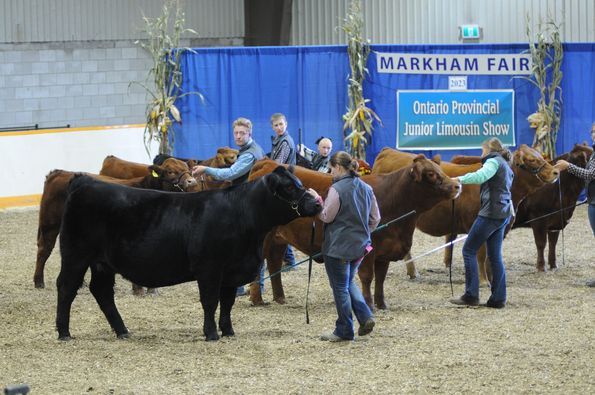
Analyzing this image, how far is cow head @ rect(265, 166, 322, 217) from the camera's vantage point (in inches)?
338

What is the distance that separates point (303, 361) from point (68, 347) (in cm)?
198

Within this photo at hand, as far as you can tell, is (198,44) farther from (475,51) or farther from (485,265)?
(485,265)

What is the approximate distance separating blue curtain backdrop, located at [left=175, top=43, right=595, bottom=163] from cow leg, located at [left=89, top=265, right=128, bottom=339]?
8.09m

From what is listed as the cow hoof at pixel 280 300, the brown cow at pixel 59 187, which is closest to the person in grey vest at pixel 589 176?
the cow hoof at pixel 280 300

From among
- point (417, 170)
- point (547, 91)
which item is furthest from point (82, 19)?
point (417, 170)

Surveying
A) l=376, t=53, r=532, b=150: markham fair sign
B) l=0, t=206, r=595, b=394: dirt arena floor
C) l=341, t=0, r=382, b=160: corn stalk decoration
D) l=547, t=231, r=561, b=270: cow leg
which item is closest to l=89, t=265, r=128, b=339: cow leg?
l=0, t=206, r=595, b=394: dirt arena floor

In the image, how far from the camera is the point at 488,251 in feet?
33.4

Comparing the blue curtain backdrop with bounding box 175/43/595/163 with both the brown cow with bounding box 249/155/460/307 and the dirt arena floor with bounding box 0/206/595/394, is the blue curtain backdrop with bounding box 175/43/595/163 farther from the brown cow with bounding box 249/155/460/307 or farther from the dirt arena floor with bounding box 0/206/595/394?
the brown cow with bounding box 249/155/460/307

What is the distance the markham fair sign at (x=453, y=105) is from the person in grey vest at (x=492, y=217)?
7541mm

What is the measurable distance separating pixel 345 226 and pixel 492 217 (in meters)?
2.06

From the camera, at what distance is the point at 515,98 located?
18203 mm

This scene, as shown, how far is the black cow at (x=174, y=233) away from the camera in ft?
28.6

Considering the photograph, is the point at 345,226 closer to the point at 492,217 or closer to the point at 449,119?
the point at 492,217

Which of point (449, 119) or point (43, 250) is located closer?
point (43, 250)
